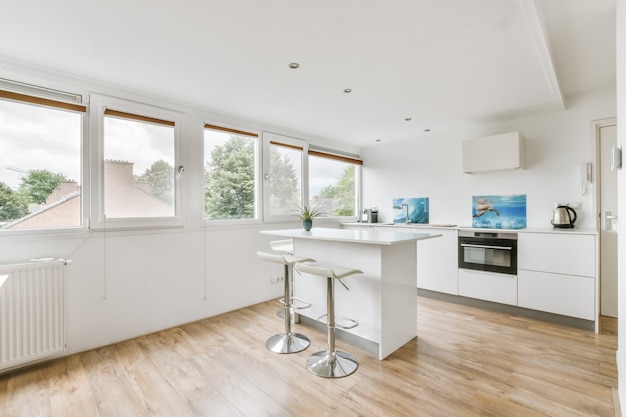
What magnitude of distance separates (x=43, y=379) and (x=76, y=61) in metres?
2.41

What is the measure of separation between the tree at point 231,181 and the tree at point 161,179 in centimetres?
39

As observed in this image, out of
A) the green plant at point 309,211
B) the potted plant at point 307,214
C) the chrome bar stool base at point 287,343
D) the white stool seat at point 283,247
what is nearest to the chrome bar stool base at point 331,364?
the chrome bar stool base at point 287,343

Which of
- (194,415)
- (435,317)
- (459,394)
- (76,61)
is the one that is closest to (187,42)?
(76,61)

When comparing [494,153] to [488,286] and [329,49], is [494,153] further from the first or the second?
[329,49]

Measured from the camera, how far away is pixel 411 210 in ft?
16.4

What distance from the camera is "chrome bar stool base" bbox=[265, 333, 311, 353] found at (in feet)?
8.58

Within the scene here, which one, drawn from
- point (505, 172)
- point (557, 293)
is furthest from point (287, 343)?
point (505, 172)

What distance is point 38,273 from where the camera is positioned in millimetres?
2359

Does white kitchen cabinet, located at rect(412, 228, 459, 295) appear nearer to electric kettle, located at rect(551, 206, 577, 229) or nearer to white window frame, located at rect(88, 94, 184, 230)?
electric kettle, located at rect(551, 206, 577, 229)

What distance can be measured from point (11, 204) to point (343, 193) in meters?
4.24

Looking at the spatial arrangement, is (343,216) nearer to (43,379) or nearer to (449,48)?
(449,48)

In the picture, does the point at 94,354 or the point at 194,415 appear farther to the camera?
the point at 94,354

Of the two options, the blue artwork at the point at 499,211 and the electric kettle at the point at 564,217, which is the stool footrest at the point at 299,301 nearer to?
the blue artwork at the point at 499,211

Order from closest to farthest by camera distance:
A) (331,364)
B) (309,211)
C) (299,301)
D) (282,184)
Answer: (331,364) → (299,301) → (282,184) → (309,211)
